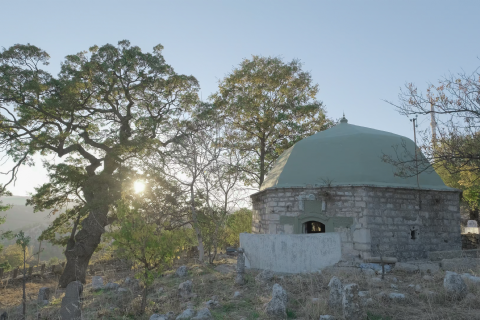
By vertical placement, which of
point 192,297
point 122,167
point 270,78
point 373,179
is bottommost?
point 192,297

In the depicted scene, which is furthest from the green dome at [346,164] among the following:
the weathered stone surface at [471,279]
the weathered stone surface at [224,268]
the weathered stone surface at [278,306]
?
the weathered stone surface at [278,306]

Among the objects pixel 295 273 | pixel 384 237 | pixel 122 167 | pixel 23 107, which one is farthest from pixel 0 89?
pixel 384 237

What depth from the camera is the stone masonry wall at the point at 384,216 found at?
9.82 m

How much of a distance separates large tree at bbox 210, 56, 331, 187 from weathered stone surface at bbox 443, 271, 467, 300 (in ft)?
42.6

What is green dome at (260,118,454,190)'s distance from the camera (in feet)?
34.3

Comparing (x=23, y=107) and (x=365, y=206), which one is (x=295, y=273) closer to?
(x=365, y=206)

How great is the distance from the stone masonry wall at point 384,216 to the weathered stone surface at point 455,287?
11.4 ft

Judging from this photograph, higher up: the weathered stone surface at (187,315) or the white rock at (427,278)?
the white rock at (427,278)

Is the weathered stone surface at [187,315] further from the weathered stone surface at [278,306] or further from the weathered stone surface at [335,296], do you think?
the weathered stone surface at [335,296]

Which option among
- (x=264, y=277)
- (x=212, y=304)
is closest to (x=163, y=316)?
(x=212, y=304)

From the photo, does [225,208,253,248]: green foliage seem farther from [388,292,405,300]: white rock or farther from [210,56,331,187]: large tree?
[388,292,405,300]: white rock

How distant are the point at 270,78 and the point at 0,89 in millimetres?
13089

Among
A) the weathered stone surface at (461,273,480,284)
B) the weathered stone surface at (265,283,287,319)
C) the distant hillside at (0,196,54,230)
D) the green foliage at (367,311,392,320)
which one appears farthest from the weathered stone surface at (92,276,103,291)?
the distant hillside at (0,196,54,230)

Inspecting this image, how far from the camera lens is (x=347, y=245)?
9.86 metres
